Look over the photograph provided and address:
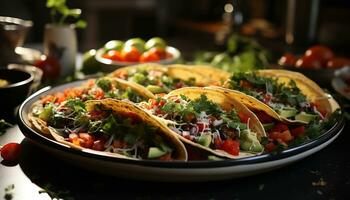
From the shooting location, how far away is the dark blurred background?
4.43 meters

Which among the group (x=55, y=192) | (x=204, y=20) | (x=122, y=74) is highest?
(x=122, y=74)

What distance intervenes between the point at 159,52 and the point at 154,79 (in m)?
0.78

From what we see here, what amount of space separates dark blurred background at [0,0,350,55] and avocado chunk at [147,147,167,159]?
9.75 feet

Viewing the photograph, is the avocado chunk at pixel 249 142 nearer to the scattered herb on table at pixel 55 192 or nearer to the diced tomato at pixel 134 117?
the diced tomato at pixel 134 117

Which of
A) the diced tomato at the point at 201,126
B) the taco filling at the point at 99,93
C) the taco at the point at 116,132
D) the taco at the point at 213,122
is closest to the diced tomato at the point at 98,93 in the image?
the taco filling at the point at 99,93

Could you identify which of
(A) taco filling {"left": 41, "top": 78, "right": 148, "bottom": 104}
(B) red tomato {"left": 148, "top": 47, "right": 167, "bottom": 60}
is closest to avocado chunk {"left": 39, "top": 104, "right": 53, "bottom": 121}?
(A) taco filling {"left": 41, "top": 78, "right": 148, "bottom": 104}

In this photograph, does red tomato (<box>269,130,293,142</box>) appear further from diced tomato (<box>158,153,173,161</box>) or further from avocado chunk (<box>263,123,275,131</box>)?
diced tomato (<box>158,153,173,161</box>)

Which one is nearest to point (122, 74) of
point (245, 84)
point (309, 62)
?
point (245, 84)

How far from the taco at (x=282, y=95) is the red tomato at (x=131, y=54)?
98 centimetres

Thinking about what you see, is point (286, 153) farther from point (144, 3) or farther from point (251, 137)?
point (144, 3)

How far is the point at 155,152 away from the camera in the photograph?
1.50 m

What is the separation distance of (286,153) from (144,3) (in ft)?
20.9

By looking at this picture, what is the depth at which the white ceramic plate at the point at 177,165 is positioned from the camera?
4.76 ft

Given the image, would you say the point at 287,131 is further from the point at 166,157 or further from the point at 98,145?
the point at 98,145
